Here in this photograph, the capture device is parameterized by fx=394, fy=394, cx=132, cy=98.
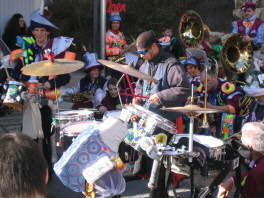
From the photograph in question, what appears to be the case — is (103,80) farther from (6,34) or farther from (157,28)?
(157,28)

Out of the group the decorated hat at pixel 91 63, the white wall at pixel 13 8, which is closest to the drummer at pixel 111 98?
the decorated hat at pixel 91 63

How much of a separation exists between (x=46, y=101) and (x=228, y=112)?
2133mm

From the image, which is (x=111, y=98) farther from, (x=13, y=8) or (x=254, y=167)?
(x=13, y=8)

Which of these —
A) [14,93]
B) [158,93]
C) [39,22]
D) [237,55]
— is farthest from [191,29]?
[14,93]

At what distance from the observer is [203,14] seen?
1797cm

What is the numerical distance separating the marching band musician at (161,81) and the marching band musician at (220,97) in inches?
34.2

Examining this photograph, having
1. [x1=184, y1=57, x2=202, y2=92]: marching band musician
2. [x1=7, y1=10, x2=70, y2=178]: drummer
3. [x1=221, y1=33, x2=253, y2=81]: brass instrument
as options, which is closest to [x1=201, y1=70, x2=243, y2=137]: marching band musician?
[x1=184, y1=57, x2=202, y2=92]: marching band musician

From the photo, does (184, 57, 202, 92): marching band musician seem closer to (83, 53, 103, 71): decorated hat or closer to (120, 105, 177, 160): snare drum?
(83, 53, 103, 71): decorated hat

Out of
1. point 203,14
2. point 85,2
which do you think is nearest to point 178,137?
point 203,14

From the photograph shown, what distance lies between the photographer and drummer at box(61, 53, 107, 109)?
17.7 feet

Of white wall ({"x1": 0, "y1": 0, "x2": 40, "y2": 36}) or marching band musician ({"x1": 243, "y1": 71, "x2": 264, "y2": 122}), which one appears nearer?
marching band musician ({"x1": 243, "y1": 71, "x2": 264, "y2": 122})

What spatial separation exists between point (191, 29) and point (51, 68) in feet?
11.4

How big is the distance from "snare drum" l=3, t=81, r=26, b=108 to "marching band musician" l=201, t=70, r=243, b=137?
207cm

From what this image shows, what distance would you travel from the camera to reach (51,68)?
12.1ft
